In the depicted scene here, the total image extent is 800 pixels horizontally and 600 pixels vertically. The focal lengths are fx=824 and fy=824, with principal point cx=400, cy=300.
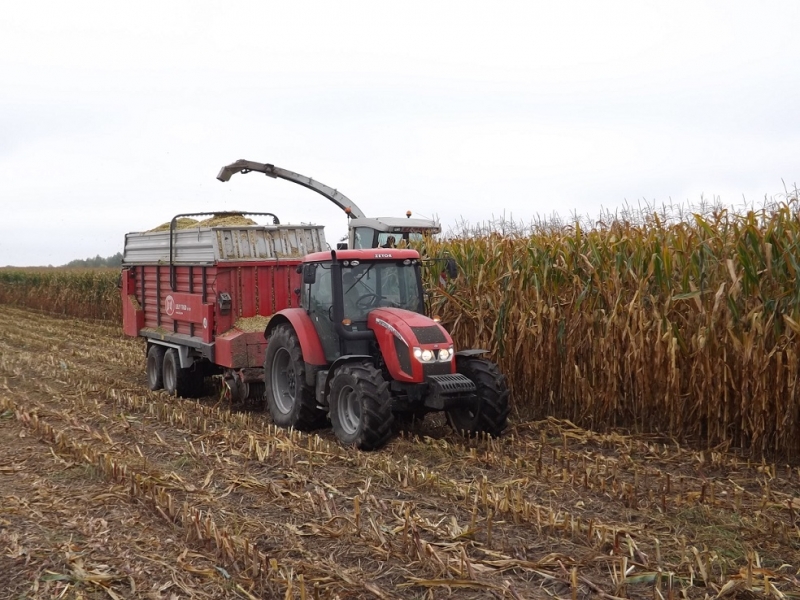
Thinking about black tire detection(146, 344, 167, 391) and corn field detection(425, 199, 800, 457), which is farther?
black tire detection(146, 344, 167, 391)

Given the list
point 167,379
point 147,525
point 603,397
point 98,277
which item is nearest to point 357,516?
point 147,525

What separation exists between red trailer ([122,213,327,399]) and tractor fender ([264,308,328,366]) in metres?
0.70

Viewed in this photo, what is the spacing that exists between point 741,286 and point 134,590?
5613mm

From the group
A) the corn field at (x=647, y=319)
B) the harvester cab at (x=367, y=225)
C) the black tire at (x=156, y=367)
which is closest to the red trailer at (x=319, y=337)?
the black tire at (x=156, y=367)

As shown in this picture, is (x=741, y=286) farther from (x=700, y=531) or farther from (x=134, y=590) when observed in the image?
(x=134, y=590)

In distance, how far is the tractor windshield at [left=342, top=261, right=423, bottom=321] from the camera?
8.04 meters

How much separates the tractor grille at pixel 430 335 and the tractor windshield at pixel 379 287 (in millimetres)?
678

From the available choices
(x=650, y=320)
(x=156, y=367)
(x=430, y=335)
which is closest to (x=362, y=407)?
(x=430, y=335)

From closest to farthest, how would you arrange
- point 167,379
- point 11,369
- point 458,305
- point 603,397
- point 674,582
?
point 674,582
point 603,397
point 458,305
point 167,379
point 11,369

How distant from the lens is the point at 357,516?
525 centimetres

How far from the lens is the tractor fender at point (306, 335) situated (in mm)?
8016

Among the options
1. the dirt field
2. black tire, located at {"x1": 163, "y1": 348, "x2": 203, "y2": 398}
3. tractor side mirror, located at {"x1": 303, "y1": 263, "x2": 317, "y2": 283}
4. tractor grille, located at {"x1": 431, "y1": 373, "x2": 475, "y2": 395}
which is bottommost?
the dirt field

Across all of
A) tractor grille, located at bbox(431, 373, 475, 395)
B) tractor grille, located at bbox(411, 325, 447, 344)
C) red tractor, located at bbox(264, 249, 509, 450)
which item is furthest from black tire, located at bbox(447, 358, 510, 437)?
tractor grille, located at bbox(411, 325, 447, 344)

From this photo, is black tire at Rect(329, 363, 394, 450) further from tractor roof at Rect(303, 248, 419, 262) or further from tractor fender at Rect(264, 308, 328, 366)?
tractor roof at Rect(303, 248, 419, 262)
